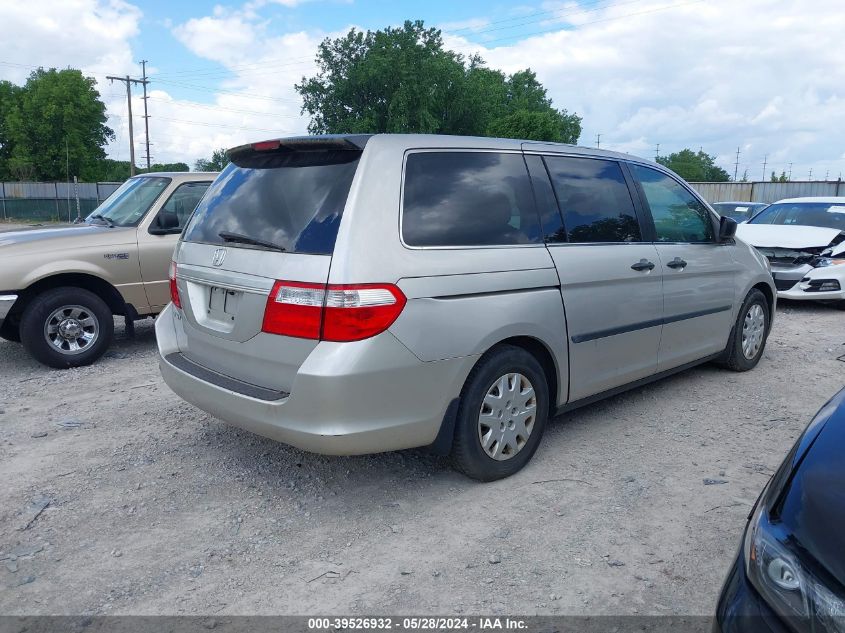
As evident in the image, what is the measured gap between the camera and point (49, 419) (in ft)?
15.9

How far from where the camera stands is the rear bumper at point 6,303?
227 inches

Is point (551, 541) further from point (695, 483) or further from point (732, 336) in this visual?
point (732, 336)

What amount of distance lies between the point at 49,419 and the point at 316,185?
2919mm

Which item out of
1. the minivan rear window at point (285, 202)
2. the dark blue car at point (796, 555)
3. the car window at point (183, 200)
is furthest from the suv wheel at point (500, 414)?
the car window at point (183, 200)

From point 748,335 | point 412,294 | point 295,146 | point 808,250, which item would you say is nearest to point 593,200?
point 412,294

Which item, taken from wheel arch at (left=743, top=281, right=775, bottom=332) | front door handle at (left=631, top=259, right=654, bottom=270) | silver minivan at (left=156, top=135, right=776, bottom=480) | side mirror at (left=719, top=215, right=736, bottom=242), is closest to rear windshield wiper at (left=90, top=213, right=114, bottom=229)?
silver minivan at (left=156, top=135, right=776, bottom=480)

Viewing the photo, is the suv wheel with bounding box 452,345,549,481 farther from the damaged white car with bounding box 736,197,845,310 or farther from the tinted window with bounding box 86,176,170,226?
the damaged white car with bounding box 736,197,845,310

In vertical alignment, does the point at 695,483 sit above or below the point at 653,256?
below

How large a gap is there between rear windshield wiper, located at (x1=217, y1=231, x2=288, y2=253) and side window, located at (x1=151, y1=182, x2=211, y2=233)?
3097 mm

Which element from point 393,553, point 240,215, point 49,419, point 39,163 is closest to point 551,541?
point 393,553

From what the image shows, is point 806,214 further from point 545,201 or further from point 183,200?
point 183,200

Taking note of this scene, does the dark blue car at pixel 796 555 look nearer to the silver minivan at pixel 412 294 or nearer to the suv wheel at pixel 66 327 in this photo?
the silver minivan at pixel 412 294

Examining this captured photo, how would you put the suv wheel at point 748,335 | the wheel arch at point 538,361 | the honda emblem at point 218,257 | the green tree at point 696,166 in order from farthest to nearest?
the green tree at point 696,166 → the suv wheel at point 748,335 → the honda emblem at point 218,257 → the wheel arch at point 538,361

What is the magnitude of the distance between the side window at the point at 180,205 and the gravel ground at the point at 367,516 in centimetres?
201
